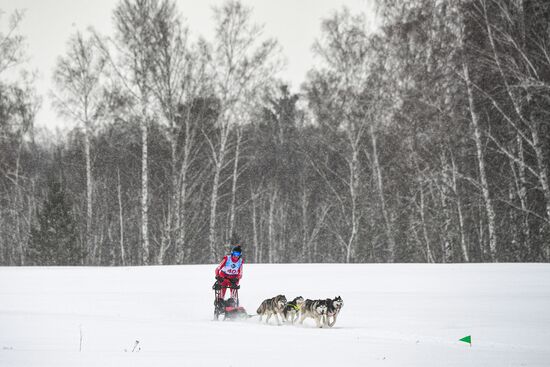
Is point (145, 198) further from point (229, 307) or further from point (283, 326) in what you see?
point (283, 326)

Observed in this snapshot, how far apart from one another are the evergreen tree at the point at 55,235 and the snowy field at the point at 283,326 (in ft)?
37.1

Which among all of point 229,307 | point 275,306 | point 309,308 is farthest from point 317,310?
point 229,307

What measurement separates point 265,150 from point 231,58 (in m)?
10.8

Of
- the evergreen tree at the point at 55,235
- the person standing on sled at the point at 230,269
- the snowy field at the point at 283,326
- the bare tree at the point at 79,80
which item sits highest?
the bare tree at the point at 79,80

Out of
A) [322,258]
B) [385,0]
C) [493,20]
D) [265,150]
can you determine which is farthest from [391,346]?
[322,258]

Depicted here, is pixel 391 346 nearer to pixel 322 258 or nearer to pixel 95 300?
pixel 95 300

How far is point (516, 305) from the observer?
424 inches

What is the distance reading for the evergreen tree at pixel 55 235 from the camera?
89.3ft

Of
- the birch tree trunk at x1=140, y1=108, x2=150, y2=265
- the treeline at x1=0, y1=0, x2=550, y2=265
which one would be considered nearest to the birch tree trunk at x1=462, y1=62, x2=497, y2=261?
the treeline at x1=0, y1=0, x2=550, y2=265

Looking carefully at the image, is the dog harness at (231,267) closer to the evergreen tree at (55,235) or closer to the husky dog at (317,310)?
the husky dog at (317,310)

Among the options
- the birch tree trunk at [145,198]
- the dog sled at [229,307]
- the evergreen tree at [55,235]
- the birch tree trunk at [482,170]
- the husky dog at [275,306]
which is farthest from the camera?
the evergreen tree at [55,235]

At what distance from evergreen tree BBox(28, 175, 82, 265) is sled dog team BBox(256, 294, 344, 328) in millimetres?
19304

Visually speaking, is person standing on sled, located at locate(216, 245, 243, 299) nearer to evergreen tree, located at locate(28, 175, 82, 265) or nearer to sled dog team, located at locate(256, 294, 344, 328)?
sled dog team, located at locate(256, 294, 344, 328)

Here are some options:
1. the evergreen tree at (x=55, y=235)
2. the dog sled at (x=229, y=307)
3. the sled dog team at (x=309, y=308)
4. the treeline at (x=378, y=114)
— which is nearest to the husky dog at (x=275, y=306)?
the sled dog team at (x=309, y=308)
